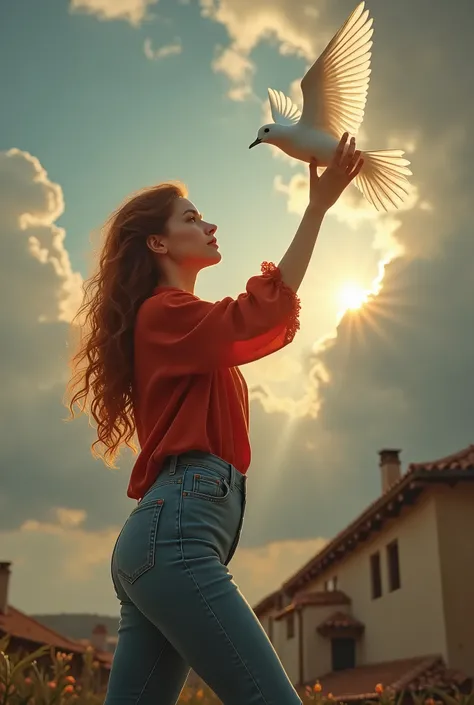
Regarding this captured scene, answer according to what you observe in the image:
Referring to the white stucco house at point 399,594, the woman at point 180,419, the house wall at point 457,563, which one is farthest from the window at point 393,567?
the woman at point 180,419

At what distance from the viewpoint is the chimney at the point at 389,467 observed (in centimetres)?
2573

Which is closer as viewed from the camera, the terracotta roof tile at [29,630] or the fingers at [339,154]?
the fingers at [339,154]

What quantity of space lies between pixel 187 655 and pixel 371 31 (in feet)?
6.98

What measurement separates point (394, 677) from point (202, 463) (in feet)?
54.2

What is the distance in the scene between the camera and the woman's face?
2.51m

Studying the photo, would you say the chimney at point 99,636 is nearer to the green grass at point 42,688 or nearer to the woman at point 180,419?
the green grass at point 42,688

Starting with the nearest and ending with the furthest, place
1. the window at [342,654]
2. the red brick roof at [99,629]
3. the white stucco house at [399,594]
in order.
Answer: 1. the white stucco house at [399,594]
2. the window at [342,654]
3. the red brick roof at [99,629]

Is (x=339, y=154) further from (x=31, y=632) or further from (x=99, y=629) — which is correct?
(x=99, y=629)

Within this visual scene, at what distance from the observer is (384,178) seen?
8.82 feet

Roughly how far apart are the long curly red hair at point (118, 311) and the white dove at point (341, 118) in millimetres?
431

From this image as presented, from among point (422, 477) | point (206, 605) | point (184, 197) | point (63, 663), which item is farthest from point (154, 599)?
point (422, 477)

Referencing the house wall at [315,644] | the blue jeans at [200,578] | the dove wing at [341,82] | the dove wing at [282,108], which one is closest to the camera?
the blue jeans at [200,578]

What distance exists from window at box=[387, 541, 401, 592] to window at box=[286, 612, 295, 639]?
27.7 ft

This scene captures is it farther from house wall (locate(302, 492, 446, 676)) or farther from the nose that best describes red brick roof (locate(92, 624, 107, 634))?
the nose
